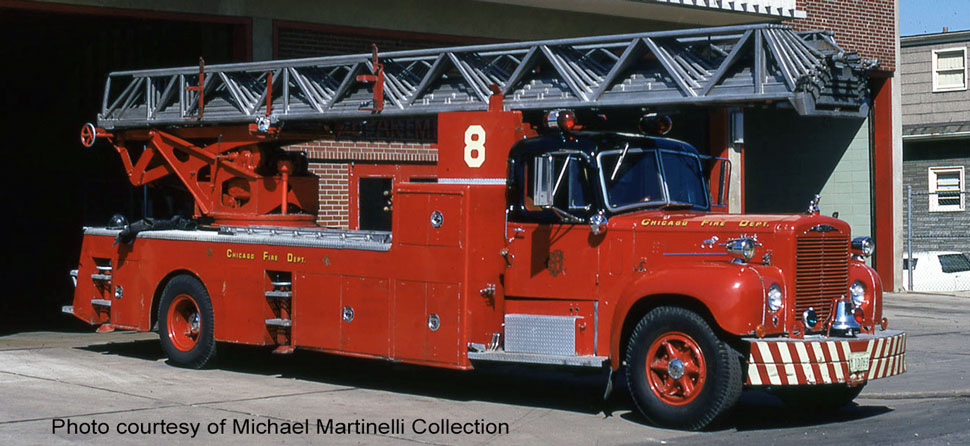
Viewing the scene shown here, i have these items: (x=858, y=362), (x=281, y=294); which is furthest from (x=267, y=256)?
(x=858, y=362)

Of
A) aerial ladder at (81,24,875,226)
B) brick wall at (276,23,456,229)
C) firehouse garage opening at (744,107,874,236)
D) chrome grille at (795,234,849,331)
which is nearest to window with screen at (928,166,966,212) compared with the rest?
firehouse garage opening at (744,107,874,236)

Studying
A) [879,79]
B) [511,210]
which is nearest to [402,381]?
[511,210]

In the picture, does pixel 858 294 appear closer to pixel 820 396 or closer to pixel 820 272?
pixel 820 272

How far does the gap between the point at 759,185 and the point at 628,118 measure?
16057 mm

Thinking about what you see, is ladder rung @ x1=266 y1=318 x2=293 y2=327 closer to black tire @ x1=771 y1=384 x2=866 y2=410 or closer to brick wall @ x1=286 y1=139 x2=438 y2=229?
black tire @ x1=771 y1=384 x2=866 y2=410

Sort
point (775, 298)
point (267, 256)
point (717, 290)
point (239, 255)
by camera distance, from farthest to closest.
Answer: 1. point (239, 255)
2. point (267, 256)
3. point (775, 298)
4. point (717, 290)

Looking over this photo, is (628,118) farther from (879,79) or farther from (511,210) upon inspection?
(879,79)

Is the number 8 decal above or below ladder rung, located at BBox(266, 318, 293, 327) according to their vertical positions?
above

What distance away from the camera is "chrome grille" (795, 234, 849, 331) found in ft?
30.9

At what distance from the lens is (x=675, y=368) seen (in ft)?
30.3

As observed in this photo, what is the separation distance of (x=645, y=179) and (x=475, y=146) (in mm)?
1607

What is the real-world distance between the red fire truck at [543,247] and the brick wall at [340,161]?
4.65m

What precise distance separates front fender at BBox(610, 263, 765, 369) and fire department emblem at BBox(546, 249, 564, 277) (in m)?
0.85

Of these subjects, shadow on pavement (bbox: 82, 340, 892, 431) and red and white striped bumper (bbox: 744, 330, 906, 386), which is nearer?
red and white striped bumper (bbox: 744, 330, 906, 386)
